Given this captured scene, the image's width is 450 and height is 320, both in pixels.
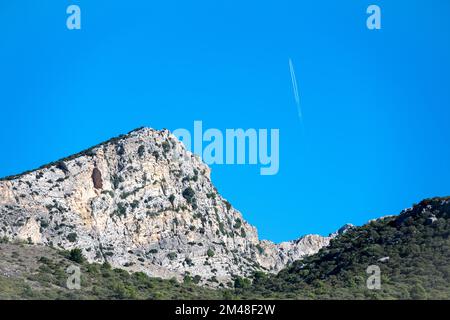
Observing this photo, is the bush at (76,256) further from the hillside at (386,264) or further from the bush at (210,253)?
the bush at (210,253)

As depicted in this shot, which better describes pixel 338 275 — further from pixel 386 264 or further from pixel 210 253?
pixel 210 253

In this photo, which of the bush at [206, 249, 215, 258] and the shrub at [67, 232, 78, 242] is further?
the bush at [206, 249, 215, 258]

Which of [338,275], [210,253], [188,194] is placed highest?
[188,194]

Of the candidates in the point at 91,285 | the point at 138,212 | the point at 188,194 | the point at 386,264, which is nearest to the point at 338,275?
the point at 386,264

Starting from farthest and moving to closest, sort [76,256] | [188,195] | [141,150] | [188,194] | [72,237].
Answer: [188,194] < [188,195] < [141,150] < [72,237] < [76,256]

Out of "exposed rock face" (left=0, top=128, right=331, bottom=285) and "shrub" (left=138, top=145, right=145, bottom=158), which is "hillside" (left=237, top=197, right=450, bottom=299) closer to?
"exposed rock face" (left=0, top=128, right=331, bottom=285)

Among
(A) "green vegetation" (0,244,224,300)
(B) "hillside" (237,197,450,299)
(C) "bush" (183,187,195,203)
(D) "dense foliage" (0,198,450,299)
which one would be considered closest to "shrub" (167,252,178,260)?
(A) "green vegetation" (0,244,224,300)

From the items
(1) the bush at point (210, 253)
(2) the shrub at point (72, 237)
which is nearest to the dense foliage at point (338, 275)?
(2) the shrub at point (72, 237)
